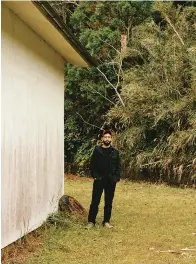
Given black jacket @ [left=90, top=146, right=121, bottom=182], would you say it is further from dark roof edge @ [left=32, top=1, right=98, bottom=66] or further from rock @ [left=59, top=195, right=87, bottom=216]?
dark roof edge @ [left=32, top=1, right=98, bottom=66]

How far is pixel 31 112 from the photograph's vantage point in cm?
750

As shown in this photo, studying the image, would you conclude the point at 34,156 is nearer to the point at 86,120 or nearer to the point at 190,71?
the point at 190,71

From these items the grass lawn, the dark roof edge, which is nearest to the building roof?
the dark roof edge

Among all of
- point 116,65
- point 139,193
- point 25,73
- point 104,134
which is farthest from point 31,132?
point 116,65

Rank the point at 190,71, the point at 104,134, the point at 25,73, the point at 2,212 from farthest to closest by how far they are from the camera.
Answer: the point at 190,71
the point at 104,134
the point at 25,73
the point at 2,212

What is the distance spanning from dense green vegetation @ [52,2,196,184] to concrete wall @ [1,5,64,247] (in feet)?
20.9

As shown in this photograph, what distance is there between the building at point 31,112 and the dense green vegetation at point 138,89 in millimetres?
6169

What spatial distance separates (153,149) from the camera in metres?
15.8

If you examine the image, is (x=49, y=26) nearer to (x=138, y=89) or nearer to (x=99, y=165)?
(x=99, y=165)

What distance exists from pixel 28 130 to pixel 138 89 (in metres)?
8.77

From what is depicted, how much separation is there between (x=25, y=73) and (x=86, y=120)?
11.6 m

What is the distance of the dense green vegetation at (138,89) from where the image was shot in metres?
15.2

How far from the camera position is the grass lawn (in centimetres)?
650

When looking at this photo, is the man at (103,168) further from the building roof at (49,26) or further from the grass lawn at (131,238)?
the building roof at (49,26)
